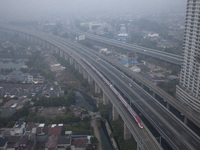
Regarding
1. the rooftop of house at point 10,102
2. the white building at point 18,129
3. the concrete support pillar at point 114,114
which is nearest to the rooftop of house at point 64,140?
the white building at point 18,129

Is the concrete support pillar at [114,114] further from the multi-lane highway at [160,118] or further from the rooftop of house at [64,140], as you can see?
the rooftop of house at [64,140]

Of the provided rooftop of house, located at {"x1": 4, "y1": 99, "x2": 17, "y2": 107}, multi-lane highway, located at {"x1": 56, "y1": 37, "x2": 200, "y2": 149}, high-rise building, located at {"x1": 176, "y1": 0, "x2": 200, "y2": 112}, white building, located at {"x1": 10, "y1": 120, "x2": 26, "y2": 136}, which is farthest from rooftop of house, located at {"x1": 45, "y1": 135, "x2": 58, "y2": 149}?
high-rise building, located at {"x1": 176, "y1": 0, "x2": 200, "y2": 112}

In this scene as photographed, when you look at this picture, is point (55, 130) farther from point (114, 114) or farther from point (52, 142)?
point (114, 114)

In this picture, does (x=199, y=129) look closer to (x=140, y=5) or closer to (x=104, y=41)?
(x=104, y=41)

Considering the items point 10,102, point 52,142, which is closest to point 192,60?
point 52,142

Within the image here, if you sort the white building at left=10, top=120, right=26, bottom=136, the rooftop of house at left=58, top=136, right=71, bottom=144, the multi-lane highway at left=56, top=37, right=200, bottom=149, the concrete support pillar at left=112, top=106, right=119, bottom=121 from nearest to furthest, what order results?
the multi-lane highway at left=56, top=37, right=200, bottom=149, the rooftop of house at left=58, top=136, right=71, bottom=144, the white building at left=10, top=120, right=26, bottom=136, the concrete support pillar at left=112, top=106, right=119, bottom=121

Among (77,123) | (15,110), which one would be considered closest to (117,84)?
(77,123)

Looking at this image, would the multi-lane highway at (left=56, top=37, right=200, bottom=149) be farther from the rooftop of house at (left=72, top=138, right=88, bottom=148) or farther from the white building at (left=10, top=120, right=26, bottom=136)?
the white building at (left=10, top=120, right=26, bottom=136)

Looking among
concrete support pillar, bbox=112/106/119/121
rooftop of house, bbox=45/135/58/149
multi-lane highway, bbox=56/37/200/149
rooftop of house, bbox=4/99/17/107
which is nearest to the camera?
multi-lane highway, bbox=56/37/200/149
